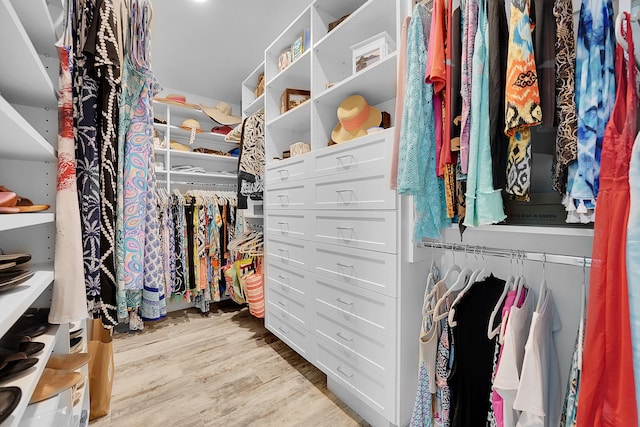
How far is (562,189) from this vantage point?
76 cm

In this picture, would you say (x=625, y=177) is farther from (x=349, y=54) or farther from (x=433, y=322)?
(x=349, y=54)

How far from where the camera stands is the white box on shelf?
4.51 feet

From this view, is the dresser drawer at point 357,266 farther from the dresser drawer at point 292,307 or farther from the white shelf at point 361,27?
the white shelf at point 361,27

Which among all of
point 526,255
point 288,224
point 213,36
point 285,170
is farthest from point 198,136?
point 526,255

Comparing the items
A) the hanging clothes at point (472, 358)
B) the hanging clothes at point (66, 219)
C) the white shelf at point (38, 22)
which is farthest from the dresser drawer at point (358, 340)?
the white shelf at point (38, 22)

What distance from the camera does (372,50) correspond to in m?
1.43

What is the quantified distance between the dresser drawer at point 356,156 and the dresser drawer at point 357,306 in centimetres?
61

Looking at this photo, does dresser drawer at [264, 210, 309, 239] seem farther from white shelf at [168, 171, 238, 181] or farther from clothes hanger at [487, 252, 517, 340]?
white shelf at [168, 171, 238, 181]

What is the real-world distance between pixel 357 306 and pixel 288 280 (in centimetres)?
67

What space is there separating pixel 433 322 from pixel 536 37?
0.99 metres

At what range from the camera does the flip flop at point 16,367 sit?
0.67 meters

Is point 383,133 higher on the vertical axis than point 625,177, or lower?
higher

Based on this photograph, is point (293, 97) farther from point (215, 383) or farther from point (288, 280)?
point (215, 383)

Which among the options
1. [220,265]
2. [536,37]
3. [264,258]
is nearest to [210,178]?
[220,265]
